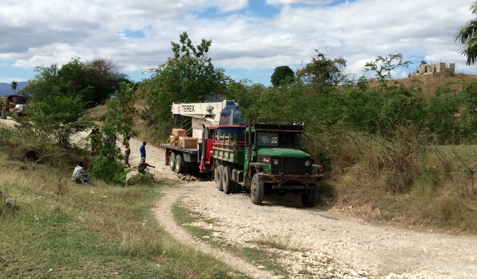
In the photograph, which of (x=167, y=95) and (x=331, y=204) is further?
Answer: (x=167, y=95)

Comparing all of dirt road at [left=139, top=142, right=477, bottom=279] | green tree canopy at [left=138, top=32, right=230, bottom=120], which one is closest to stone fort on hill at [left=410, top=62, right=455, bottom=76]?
green tree canopy at [left=138, top=32, right=230, bottom=120]

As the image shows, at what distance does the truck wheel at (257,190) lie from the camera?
1296cm

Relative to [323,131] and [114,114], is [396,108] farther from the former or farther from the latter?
[114,114]

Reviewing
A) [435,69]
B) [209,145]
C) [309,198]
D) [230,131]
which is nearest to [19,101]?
[209,145]

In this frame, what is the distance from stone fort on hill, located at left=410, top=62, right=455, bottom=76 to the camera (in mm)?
51281

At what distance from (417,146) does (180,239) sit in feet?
25.8

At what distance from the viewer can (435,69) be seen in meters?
53.1

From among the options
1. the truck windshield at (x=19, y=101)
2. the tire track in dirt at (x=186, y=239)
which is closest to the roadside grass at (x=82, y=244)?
the tire track in dirt at (x=186, y=239)

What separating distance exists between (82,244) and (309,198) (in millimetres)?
7831

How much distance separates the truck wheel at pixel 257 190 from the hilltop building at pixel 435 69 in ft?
148

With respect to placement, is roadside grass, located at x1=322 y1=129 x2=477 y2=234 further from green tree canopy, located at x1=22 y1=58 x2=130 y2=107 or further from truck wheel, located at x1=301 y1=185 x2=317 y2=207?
green tree canopy, located at x1=22 y1=58 x2=130 y2=107

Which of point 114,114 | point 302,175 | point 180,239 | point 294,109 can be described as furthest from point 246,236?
point 294,109

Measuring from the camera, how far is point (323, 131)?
16734 millimetres

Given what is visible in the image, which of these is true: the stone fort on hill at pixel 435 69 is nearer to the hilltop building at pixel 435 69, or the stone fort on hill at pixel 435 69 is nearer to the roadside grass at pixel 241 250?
the hilltop building at pixel 435 69
